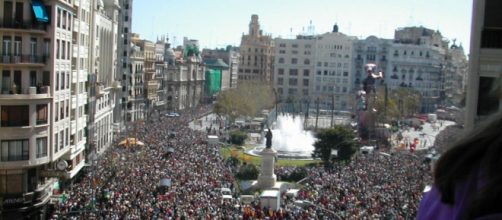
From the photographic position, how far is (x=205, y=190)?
29.6 meters

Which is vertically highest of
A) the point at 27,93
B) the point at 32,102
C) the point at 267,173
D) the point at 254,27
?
the point at 254,27

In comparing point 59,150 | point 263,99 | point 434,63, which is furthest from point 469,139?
point 434,63

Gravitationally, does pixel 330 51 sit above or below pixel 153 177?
above

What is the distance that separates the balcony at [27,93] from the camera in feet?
77.0

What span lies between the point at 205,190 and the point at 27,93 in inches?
354

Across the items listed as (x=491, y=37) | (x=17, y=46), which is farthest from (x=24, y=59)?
(x=491, y=37)

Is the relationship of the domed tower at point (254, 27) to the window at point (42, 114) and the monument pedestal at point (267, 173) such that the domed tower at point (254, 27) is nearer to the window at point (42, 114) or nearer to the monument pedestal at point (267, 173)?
the monument pedestal at point (267, 173)

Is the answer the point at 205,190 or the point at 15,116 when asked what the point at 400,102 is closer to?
the point at 205,190

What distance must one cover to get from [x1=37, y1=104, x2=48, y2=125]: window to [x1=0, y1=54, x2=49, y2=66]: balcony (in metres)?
1.57

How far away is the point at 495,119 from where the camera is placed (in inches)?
55.9

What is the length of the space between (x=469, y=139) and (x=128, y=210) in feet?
75.0

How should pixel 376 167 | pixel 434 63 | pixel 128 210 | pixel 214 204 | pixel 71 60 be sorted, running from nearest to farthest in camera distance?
pixel 128 210
pixel 214 204
pixel 71 60
pixel 376 167
pixel 434 63

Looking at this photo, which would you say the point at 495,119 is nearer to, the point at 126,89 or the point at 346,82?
the point at 126,89

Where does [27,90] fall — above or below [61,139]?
above
